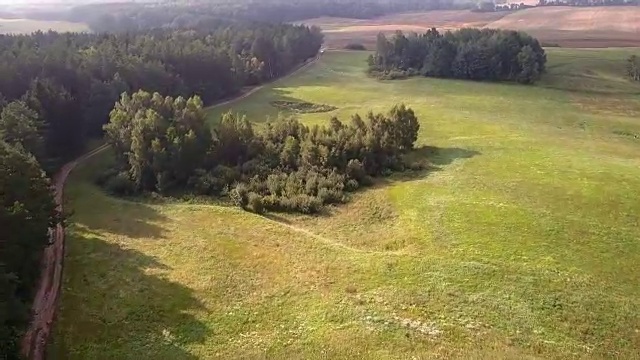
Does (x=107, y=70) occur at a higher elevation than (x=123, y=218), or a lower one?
higher

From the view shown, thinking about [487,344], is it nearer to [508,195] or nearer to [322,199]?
[508,195]

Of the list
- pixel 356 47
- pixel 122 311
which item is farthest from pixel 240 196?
pixel 356 47

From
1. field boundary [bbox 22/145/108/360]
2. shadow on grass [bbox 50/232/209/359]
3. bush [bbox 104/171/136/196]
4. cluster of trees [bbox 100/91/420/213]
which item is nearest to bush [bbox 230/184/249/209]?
cluster of trees [bbox 100/91/420/213]

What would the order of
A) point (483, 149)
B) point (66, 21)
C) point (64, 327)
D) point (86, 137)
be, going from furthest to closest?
point (66, 21), point (86, 137), point (483, 149), point (64, 327)

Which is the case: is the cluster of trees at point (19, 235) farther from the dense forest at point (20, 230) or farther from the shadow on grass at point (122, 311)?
the shadow on grass at point (122, 311)

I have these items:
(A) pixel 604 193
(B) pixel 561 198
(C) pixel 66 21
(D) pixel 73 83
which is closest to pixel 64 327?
(B) pixel 561 198

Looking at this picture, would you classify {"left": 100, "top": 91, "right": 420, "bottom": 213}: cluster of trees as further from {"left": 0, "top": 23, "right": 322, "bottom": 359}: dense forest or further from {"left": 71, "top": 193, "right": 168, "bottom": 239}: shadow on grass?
{"left": 71, "top": 193, "right": 168, "bottom": 239}: shadow on grass

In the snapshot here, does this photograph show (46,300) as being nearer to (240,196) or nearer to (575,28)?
(240,196)
